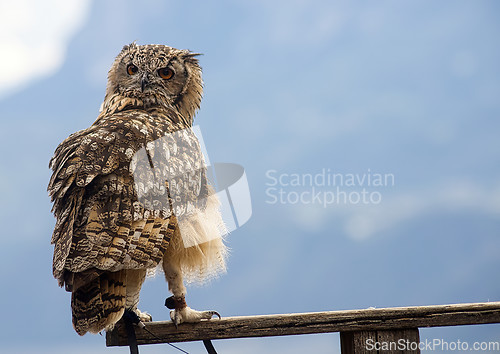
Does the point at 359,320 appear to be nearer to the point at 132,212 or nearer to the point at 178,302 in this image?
the point at 178,302

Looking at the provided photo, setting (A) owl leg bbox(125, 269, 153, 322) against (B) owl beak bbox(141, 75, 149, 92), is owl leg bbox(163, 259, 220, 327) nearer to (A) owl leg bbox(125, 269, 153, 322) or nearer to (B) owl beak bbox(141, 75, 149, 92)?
(A) owl leg bbox(125, 269, 153, 322)

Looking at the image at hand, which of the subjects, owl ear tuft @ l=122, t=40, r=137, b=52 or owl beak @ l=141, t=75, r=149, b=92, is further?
owl ear tuft @ l=122, t=40, r=137, b=52

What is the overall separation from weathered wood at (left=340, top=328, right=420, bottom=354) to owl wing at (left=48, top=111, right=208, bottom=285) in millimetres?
840

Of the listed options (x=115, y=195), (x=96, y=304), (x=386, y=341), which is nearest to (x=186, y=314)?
(x=96, y=304)

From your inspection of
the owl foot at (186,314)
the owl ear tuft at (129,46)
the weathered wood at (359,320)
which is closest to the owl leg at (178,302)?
the owl foot at (186,314)

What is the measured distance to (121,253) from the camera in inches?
80.7

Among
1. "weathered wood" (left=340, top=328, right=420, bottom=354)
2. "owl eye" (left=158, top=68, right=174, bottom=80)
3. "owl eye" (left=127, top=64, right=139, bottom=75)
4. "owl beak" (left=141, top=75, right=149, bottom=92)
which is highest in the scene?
"owl eye" (left=127, top=64, right=139, bottom=75)

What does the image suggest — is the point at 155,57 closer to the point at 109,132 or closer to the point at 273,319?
the point at 109,132

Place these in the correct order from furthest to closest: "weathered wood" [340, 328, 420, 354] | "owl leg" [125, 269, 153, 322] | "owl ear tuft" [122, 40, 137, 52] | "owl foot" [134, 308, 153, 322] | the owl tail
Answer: "owl ear tuft" [122, 40, 137, 52] < "owl foot" [134, 308, 153, 322] < "owl leg" [125, 269, 153, 322] < "weathered wood" [340, 328, 420, 354] < the owl tail

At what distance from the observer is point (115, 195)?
2.19m

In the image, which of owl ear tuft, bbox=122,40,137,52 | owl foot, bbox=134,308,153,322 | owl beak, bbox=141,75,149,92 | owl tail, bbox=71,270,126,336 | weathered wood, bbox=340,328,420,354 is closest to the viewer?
owl tail, bbox=71,270,126,336

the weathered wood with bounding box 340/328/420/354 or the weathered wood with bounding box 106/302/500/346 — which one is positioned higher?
the weathered wood with bounding box 106/302/500/346

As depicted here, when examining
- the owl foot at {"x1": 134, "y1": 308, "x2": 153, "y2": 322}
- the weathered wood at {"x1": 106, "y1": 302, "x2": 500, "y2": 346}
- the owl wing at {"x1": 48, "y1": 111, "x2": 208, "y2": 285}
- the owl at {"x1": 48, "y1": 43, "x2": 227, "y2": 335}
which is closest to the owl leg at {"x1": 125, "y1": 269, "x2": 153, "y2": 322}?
the owl at {"x1": 48, "y1": 43, "x2": 227, "y2": 335}

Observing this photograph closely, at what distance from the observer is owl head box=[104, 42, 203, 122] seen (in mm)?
2934
